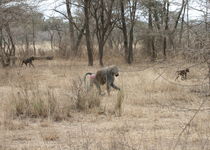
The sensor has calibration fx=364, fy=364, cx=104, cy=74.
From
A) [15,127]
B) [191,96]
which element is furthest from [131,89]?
[15,127]

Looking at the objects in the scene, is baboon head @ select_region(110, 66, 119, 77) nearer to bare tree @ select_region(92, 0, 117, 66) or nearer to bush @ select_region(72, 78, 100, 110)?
bush @ select_region(72, 78, 100, 110)

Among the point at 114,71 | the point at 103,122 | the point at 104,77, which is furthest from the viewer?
the point at 104,77

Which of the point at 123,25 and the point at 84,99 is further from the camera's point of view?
the point at 123,25

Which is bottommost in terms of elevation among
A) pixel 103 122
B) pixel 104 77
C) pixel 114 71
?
pixel 103 122

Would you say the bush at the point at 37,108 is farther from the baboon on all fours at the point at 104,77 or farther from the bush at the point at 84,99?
the baboon on all fours at the point at 104,77

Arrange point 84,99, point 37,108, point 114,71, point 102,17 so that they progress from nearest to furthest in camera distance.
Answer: point 37,108 < point 84,99 < point 114,71 < point 102,17

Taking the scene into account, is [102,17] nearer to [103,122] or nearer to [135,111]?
[135,111]

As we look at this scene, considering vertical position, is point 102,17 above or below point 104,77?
above

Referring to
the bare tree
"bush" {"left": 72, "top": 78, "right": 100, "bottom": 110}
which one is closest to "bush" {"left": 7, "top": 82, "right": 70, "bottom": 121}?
"bush" {"left": 72, "top": 78, "right": 100, "bottom": 110}

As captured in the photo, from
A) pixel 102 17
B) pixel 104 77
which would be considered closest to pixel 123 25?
pixel 102 17

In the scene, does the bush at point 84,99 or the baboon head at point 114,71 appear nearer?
the bush at point 84,99

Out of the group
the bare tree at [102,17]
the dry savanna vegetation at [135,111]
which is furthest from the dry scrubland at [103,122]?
the bare tree at [102,17]

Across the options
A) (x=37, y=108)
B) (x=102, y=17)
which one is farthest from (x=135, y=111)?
(x=102, y=17)

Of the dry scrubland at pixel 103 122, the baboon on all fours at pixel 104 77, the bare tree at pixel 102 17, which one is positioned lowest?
the dry scrubland at pixel 103 122
